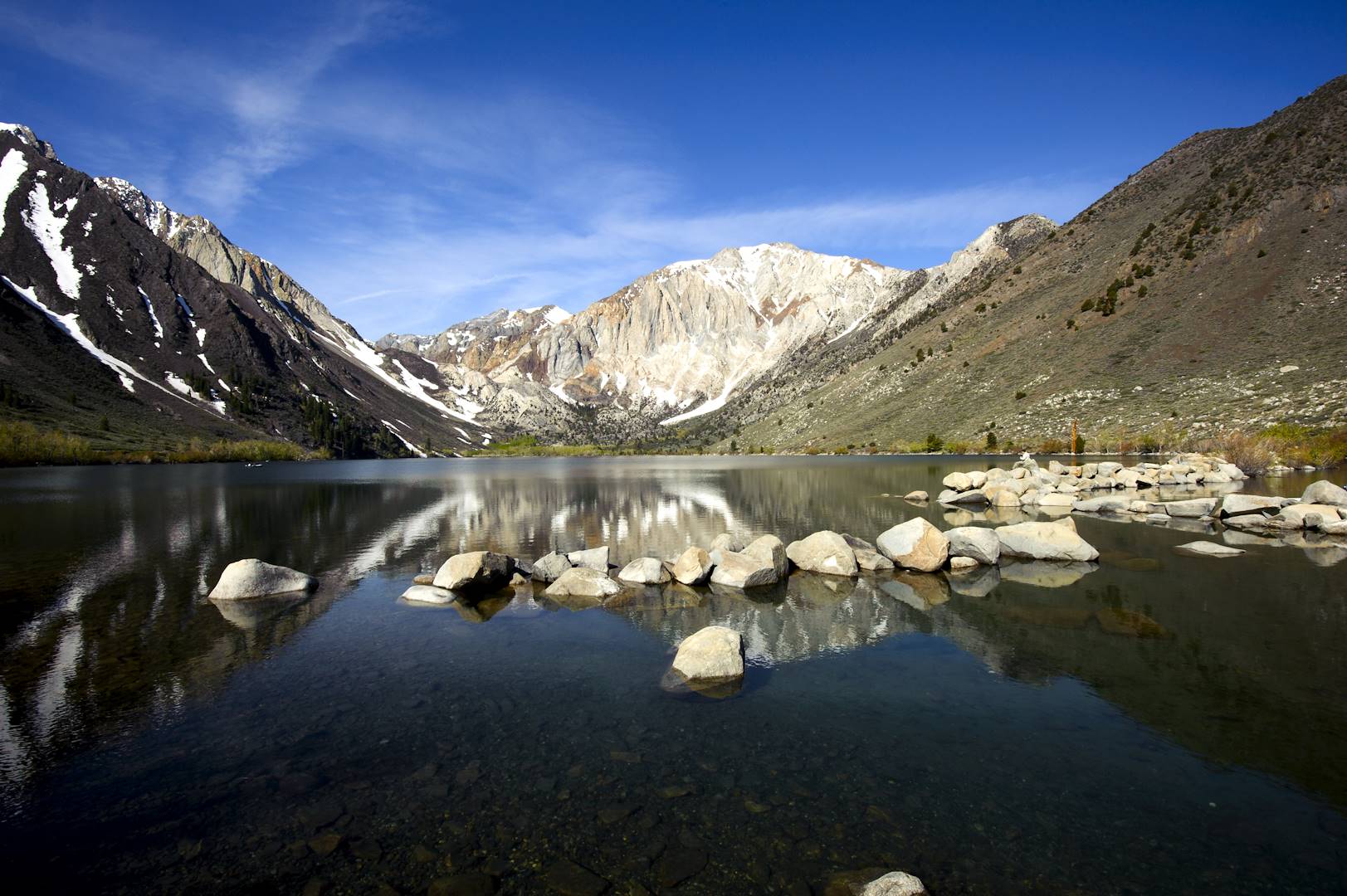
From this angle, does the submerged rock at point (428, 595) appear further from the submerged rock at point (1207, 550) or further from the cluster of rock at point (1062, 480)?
the cluster of rock at point (1062, 480)

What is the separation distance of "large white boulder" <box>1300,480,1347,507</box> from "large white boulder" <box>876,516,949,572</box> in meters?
24.5

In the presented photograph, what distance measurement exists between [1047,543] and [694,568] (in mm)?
15283

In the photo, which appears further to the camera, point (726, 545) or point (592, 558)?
point (726, 545)

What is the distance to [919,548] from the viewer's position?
24688 millimetres

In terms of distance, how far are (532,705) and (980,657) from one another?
10.8m

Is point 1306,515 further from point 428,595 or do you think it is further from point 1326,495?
point 428,595

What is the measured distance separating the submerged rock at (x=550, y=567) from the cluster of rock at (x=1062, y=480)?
117ft

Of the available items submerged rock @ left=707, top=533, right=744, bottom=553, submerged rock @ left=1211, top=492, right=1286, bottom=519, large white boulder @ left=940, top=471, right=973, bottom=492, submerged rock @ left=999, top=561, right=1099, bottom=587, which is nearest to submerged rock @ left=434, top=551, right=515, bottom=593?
submerged rock @ left=707, top=533, right=744, bottom=553

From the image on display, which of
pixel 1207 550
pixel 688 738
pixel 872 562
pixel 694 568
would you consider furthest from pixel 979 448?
pixel 688 738

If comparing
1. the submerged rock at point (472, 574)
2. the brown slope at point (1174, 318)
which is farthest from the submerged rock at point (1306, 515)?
the brown slope at point (1174, 318)

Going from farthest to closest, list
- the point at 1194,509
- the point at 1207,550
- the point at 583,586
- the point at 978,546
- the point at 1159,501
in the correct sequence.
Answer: the point at 1159,501 < the point at 1194,509 < the point at 1207,550 < the point at 978,546 < the point at 583,586

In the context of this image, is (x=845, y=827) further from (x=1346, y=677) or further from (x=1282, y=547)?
(x=1282, y=547)

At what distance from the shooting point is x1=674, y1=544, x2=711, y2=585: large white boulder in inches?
920

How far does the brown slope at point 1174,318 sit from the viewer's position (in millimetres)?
84938
